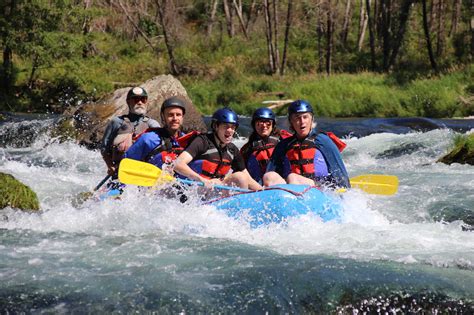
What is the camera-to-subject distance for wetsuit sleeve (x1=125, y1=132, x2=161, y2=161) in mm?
6723

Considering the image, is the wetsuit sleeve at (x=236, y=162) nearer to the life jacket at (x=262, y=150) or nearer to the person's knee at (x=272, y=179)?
the person's knee at (x=272, y=179)

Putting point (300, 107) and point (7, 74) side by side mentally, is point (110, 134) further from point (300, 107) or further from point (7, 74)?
point (7, 74)

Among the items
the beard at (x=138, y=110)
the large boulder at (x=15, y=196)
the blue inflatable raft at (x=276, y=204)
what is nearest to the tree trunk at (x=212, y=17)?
the beard at (x=138, y=110)

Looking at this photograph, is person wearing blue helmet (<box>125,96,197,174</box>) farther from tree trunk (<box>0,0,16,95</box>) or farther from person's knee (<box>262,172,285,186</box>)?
tree trunk (<box>0,0,16,95</box>)

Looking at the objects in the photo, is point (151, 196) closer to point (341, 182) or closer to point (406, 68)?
point (341, 182)

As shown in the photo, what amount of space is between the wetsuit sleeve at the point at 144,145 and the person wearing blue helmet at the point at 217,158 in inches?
22.7

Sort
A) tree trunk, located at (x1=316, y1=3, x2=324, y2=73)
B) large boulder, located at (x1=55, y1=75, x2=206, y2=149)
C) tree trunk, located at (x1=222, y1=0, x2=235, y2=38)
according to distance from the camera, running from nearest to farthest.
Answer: large boulder, located at (x1=55, y1=75, x2=206, y2=149), tree trunk, located at (x1=316, y1=3, x2=324, y2=73), tree trunk, located at (x1=222, y1=0, x2=235, y2=38)

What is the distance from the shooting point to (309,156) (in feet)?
21.3

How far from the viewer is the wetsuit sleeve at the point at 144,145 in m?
6.72

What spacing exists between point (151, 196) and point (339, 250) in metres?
2.00

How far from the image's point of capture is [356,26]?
33.3m

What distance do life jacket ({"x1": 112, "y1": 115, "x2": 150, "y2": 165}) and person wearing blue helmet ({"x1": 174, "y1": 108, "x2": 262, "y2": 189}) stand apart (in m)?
1.21

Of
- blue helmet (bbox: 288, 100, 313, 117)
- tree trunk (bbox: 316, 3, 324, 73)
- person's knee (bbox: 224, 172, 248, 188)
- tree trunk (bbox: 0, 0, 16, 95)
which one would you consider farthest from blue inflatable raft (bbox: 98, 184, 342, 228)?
tree trunk (bbox: 316, 3, 324, 73)

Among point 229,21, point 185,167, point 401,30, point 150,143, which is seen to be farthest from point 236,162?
point 229,21
